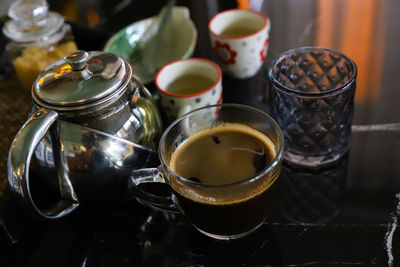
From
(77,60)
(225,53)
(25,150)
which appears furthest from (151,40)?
(25,150)

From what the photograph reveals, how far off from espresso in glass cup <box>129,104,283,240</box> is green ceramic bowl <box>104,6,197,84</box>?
1.01 ft

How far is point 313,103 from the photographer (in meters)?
0.62

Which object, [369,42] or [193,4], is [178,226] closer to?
[369,42]

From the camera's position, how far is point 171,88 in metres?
0.78

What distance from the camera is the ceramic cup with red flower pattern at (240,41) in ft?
2.67

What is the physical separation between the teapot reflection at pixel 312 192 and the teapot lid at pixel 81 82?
28 cm

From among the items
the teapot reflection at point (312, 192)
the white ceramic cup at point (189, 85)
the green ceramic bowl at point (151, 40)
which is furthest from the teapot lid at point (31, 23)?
the teapot reflection at point (312, 192)

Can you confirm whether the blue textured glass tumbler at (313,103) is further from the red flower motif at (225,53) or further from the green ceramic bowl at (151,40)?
the green ceramic bowl at (151,40)

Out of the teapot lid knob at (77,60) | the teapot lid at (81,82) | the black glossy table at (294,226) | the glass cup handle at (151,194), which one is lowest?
the black glossy table at (294,226)

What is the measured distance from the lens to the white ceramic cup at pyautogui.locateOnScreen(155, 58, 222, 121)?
70cm

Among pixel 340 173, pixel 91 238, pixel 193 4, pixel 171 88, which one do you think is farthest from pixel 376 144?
pixel 193 4

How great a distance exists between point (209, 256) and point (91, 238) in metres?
0.18

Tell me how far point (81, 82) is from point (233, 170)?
0.75ft

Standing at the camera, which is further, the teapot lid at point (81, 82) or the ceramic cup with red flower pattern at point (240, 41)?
the ceramic cup with red flower pattern at point (240, 41)
